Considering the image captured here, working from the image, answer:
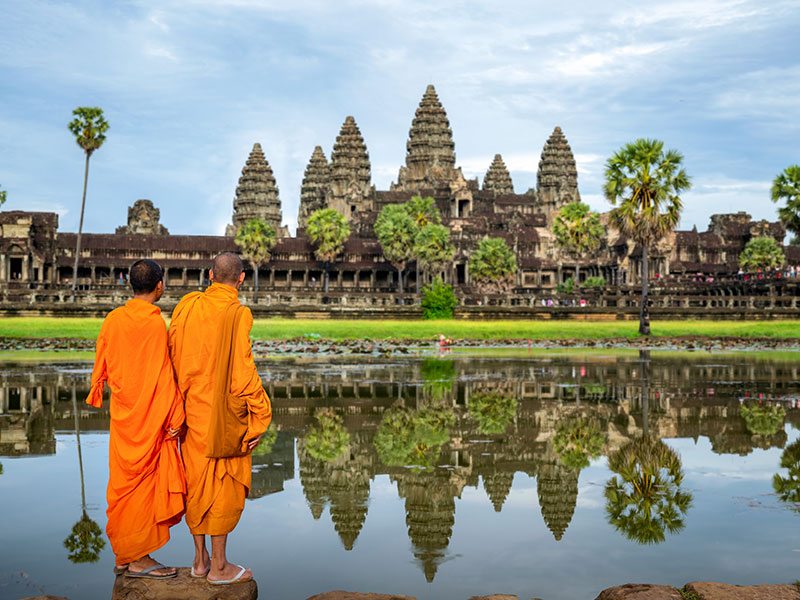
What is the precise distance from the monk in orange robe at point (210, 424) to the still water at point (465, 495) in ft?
1.46

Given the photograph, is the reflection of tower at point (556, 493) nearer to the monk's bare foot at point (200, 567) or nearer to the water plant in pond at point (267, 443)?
the monk's bare foot at point (200, 567)

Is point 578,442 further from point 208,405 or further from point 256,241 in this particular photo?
point 256,241

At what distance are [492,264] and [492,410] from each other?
2755 inches

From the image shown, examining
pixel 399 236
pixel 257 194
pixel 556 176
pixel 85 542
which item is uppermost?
pixel 556 176

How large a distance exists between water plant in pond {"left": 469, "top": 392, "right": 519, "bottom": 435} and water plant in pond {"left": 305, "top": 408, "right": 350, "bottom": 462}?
6.31ft

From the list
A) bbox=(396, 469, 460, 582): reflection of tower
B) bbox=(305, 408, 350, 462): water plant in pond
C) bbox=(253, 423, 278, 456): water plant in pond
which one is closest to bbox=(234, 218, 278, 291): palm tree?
bbox=(305, 408, 350, 462): water plant in pond

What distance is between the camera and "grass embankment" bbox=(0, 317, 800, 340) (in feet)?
127

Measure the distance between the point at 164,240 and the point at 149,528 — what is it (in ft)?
277

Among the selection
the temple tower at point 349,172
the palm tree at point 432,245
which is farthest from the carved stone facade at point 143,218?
the palm tree at point 432,245

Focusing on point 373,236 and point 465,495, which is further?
point 373,236

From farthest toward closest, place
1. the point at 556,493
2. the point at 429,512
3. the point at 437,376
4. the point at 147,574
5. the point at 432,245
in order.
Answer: the point at 432,245 < the point at 437,376 < the point at 556,493 < the point at 429,512 < the point at 147,574

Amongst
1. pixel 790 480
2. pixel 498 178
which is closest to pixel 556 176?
pixel 498 178

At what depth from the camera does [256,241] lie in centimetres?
8250

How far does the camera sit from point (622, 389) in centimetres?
1717
